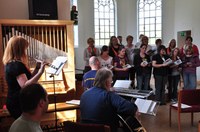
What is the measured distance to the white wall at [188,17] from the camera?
8.88 meters

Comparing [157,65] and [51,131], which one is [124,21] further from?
[51,131]

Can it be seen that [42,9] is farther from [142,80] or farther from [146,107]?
[142,80]

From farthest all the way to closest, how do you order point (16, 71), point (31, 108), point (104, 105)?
point (16, 71) < point (104, 105) < point (31, 108)

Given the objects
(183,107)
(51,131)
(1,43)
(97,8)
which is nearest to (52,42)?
(1,43)

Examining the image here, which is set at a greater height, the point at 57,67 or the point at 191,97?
the point at 57,67

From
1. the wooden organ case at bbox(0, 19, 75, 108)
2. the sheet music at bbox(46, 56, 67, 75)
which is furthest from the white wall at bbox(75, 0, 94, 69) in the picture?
the sheet music at bbox(46, 56, 67, 75)

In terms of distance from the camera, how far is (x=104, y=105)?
2.47 metres

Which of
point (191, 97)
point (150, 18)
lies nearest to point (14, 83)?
point (191, 97)

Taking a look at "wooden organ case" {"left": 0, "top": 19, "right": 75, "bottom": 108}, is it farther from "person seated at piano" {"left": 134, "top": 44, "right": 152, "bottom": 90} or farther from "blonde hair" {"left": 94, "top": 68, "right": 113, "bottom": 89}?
"person seated at piano" {"left": 134, "top": 44, "right": 152, "bottom": 90}

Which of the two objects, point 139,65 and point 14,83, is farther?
point 139,65

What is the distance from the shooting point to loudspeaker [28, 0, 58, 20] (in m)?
4.11

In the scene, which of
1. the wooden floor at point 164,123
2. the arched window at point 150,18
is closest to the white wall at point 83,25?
the arched window at point 150,18

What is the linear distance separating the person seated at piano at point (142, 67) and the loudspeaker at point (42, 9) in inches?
91.3

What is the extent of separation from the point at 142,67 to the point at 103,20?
17.1ft
